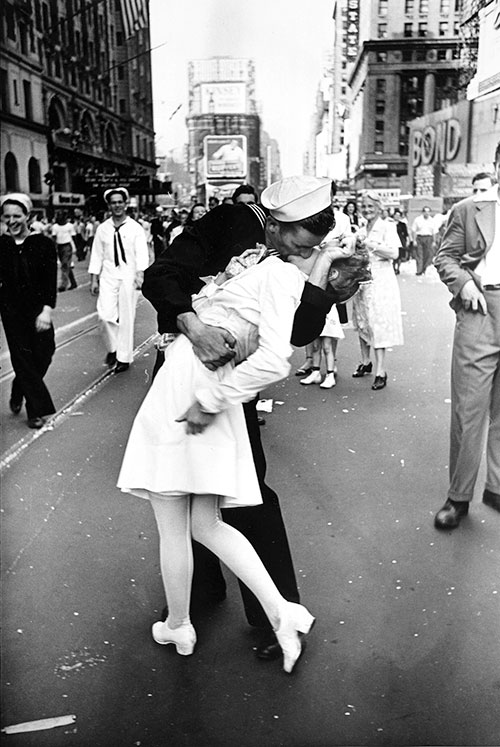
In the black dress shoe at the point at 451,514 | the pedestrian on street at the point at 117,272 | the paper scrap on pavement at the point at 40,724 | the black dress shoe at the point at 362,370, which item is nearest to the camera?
the paper scrap on pavement at the point at 40,724

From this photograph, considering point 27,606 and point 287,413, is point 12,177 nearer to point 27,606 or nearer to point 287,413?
point 27,606

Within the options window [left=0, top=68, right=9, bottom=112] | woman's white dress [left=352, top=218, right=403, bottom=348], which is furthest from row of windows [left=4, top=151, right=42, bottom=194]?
woman's white dress [left=352, top=218, right=403, bottom=348]

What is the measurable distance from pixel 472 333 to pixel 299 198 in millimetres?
1632

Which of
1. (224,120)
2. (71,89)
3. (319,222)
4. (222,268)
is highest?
(71,89)

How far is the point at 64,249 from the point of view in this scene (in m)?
16.1

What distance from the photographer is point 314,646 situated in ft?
8.70

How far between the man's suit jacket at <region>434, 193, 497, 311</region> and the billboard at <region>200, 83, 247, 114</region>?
55.5 inches

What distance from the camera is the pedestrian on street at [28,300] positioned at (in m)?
4.96

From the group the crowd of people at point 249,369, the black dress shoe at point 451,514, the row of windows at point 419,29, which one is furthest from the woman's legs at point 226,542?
the row of windows at point 419,29

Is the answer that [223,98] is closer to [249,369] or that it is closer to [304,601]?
[249,369]

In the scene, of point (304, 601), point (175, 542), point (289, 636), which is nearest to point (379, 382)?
point (304, 601)

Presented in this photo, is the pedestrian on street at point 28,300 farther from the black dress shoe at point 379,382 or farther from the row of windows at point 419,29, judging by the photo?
the row of windows at point 419,29

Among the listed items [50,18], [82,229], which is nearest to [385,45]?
[50,18]

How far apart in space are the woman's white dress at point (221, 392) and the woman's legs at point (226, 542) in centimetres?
6
